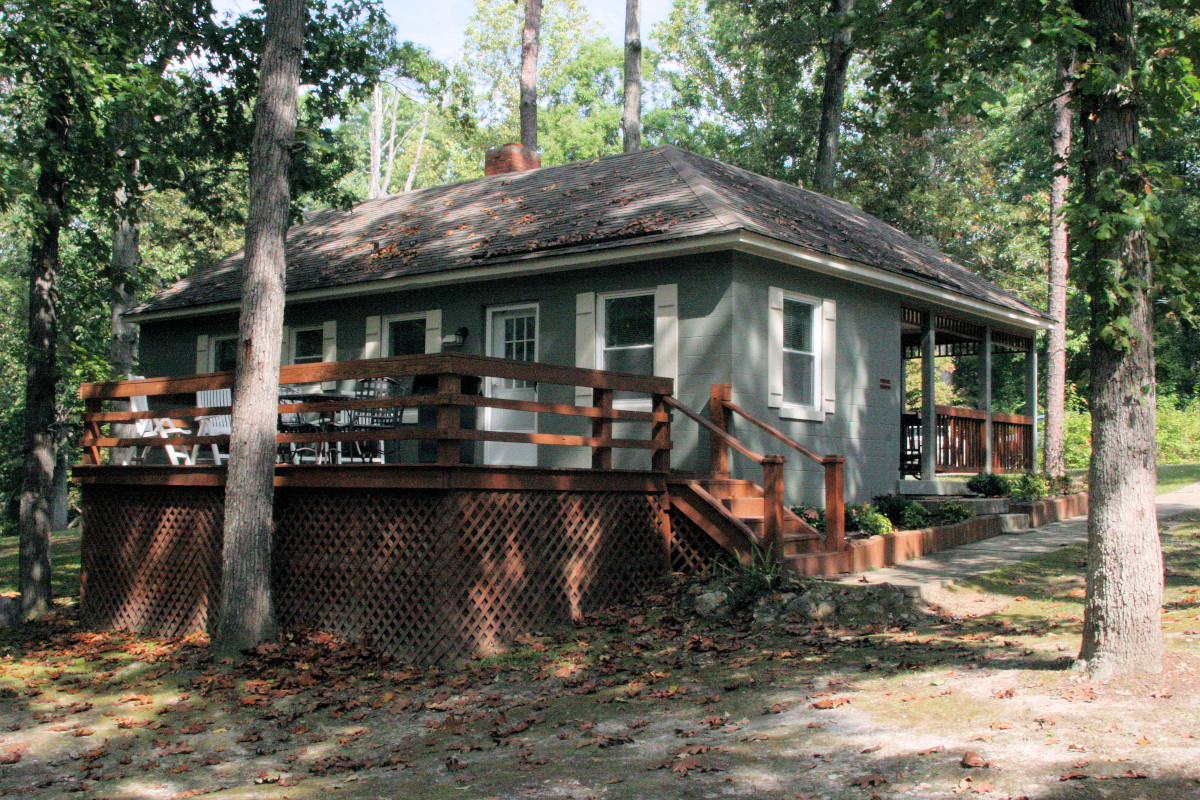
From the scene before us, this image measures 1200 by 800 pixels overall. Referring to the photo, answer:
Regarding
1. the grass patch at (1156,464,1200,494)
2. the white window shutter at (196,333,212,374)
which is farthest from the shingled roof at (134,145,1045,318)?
the grass patch at (1156,464,1200,494)

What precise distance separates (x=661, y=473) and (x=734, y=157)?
2572 cm

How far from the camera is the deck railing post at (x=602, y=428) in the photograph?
414 inches

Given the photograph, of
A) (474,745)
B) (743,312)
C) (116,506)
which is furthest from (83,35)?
(474,745)

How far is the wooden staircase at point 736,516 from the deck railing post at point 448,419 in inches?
113

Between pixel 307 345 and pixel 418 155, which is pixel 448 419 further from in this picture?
pixel 418 155

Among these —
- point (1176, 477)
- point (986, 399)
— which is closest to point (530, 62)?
point (986, 399)

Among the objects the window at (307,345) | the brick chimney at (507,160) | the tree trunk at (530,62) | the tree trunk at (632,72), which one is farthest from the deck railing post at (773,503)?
the tree trunk at (530,62)

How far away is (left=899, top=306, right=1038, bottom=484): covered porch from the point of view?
51.7 ft

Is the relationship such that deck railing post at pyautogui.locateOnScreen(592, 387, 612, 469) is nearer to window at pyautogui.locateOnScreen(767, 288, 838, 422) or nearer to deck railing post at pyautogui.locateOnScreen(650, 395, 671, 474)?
deck railing post at pyautogui.locateOnScreen(650, 395, 671, 474)

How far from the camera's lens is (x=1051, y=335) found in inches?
870

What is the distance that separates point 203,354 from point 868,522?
35.2 feet

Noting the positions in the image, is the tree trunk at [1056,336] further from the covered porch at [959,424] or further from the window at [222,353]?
the window at [222,353]

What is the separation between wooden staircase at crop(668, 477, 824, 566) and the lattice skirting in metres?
0.32

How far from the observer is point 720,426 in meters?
11.7
